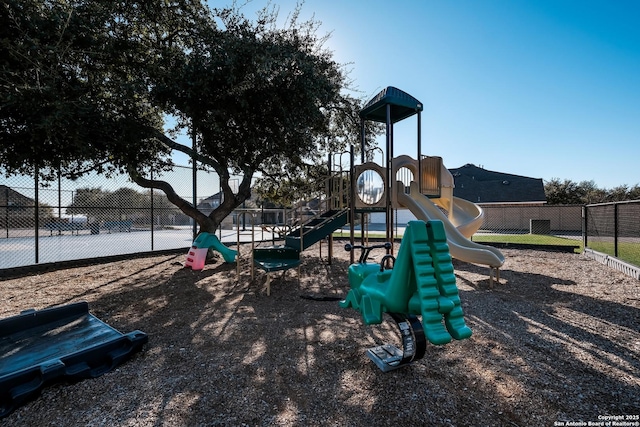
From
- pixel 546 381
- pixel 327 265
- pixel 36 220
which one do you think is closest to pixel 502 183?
pixel 327 265

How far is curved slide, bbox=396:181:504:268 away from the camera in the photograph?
6723mm

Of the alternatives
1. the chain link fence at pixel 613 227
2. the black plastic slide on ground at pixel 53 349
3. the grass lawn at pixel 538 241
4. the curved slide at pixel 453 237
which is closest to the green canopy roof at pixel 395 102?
the curved slide at pixel 453 237

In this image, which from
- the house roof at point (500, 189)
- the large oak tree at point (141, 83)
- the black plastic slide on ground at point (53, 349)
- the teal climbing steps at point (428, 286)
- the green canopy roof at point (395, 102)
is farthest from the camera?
the house roof at point (500, 189)

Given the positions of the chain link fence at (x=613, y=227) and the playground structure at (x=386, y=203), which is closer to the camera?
the playground structure at (x=386, y=203)

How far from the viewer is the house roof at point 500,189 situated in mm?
29562

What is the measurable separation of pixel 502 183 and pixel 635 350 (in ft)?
107

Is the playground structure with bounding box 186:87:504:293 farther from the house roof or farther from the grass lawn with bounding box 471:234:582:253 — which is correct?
the house roof

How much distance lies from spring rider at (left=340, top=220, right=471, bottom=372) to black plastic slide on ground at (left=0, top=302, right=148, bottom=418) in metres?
2.70

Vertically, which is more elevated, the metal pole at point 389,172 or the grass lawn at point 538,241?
the metal pole at point 389,172

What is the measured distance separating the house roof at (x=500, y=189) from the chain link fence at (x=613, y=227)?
65.6 feet

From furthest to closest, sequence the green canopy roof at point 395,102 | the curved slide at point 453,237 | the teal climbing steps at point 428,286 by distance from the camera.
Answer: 1. the green canopy roof at point 395,102
2. the curved slide at point 453,237
3. the teal climbing steps at point 428,286

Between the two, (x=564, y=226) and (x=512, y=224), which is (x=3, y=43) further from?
(x=564, y=226)

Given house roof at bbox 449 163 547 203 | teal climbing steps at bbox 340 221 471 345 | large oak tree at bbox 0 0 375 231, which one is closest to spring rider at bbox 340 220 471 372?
teal climbing steps at bbox 340 221 471 345

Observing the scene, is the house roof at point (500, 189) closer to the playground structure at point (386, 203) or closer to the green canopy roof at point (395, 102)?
the playground structure at point (386, 203)
